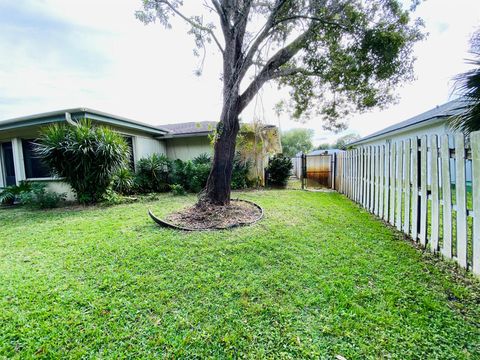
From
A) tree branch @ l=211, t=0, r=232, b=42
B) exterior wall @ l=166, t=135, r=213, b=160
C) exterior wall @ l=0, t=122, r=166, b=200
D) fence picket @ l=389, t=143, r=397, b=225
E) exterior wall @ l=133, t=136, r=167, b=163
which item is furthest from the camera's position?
exterior wall @ l=166, t=135, r=213, b=160

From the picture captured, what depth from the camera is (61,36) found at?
6.51 metres

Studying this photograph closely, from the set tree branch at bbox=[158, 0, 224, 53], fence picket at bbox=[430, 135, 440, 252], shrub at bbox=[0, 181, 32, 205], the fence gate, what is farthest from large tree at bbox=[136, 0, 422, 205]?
shrub at bbox=[0, 181, 32, 205]

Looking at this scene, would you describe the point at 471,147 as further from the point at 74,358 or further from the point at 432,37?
the point at 432,37

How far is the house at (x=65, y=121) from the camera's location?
7.02m

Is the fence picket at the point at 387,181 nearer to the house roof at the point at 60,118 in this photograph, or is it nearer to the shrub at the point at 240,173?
the shrub at the point at 240,173

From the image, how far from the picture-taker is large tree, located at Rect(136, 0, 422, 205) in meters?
4.82

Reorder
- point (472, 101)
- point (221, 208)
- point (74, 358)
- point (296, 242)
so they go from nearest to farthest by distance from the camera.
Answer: point (74, 358)
point (472, 101)
point (296, 242)
point (221, 208)

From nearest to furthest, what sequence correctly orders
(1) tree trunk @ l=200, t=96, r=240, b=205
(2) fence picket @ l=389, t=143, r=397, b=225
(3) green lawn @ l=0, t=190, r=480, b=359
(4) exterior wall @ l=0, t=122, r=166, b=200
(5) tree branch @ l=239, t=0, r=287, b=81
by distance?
1. (3) green lawn @ l=0, t=190, r=480, b=359
2. (2) fence picket @ l=389, t=143, r=397, b=225
3. (5) tree branch @ l=239, t=0, r=287, b=81
4. (1) tree trunk @ l=200, t=96, r=240, b=205
5. (4) exterior wall @ l=0, t=122, r=166, b=200

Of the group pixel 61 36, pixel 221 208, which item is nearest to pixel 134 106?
pixel 61 36

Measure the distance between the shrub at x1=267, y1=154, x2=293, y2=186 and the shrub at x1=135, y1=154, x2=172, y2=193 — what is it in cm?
490

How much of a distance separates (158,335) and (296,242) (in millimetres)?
2381

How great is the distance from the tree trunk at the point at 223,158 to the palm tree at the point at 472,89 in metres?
3.88

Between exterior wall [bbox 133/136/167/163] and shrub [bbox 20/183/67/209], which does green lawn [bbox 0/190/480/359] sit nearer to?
shrub [bbox 20/183/67/209]

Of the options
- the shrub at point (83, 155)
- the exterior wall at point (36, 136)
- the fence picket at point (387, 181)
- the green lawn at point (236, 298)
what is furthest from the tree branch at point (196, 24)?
the exterior wall at point (36, 136)
